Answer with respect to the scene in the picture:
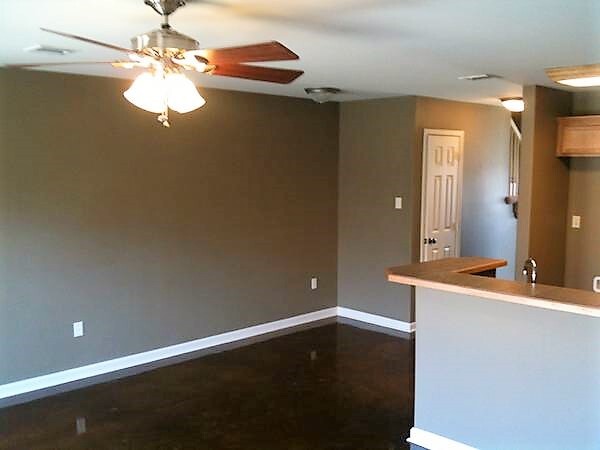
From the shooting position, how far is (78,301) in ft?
15.4

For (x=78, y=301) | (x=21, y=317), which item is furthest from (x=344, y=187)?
(x=21, y=317)

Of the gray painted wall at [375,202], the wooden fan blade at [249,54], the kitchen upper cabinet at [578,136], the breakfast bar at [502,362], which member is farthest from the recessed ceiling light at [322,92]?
the wooden fan blade at [249,54]

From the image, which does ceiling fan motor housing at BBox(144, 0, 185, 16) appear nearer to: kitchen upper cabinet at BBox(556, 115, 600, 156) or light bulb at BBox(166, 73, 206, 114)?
light bulb at BBox(166, 73, 206, 114)

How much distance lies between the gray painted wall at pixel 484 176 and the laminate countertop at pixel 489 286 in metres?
2.62

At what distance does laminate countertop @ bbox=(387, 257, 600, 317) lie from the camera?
2777 millimetres

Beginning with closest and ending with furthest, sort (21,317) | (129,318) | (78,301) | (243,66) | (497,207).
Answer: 1. (243,66)
2. (21,317)
3. (78,301)
4. (129,318)
5. (497,207)

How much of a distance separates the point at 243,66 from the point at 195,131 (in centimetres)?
279

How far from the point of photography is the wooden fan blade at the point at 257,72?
2566 mm

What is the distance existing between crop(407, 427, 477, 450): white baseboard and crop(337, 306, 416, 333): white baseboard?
237cm

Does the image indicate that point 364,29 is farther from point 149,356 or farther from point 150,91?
point 149,356

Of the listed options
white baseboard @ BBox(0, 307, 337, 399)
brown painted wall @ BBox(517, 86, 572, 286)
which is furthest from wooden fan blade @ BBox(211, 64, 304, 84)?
white baseboard @ BBox(0, 307, 337, 399)

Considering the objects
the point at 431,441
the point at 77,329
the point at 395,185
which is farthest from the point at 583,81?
the point at 77,329

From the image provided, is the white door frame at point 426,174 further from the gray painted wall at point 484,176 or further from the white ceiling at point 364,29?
the white ceiling at point 364,29

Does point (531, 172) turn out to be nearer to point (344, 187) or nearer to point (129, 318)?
point (344, 187)
